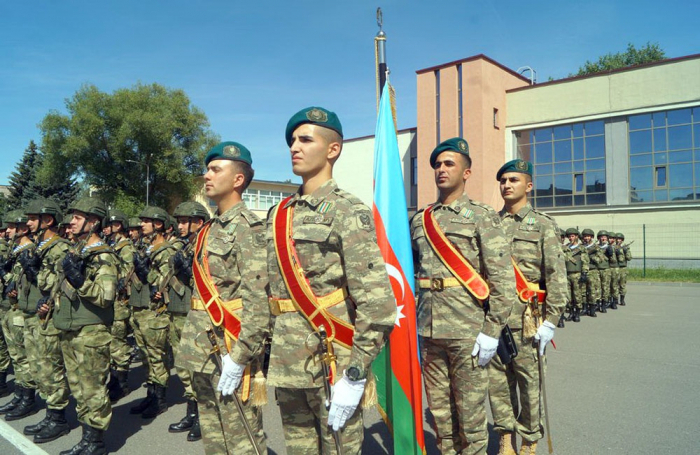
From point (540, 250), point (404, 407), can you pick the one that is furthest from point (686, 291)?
point (404, 407)

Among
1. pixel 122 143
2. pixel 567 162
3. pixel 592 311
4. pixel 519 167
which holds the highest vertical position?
pixel 122 143

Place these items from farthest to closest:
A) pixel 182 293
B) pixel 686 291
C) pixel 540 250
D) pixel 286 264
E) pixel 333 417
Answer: pixel 686 291
pixel 182 293
pixel 540 250
pixel 286 264
pixel 333 417

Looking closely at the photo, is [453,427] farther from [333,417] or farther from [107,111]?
[107,111]

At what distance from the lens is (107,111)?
38.3 meters

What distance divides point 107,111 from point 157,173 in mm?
5892

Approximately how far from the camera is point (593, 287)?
12.9 meters

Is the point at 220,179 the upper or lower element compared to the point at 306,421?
upper

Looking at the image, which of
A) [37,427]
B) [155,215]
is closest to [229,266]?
[37,427]

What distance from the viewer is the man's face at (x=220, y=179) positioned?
3645 millimetres

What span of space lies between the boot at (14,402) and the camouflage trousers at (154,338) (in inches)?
56.2

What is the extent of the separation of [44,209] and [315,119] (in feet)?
15.7

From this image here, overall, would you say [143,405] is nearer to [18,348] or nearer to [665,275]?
[18,348]

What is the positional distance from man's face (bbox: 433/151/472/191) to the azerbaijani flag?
1.13 ft

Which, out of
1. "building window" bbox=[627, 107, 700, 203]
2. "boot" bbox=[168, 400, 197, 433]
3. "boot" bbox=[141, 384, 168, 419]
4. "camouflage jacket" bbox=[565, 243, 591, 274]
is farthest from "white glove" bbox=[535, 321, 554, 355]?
"building window" bbox=[627, 107, 700, 203]
